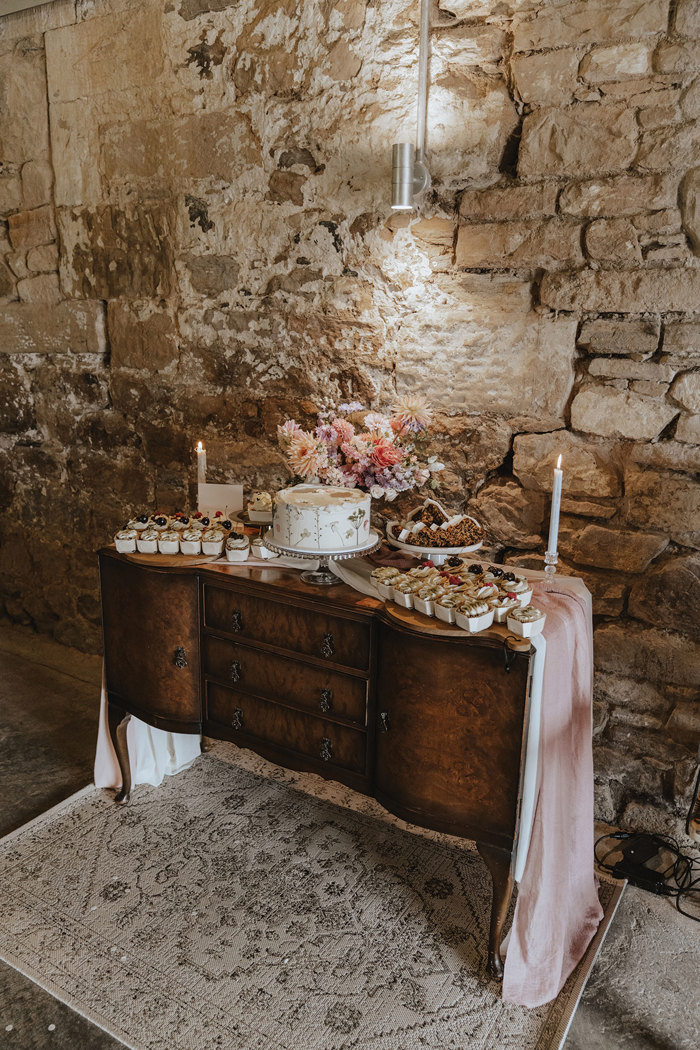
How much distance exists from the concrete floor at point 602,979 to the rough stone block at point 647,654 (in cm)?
69

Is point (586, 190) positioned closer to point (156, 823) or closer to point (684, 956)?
point (684, 956)

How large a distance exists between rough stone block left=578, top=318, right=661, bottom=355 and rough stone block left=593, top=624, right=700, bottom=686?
922mm

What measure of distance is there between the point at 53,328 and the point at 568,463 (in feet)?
8.46

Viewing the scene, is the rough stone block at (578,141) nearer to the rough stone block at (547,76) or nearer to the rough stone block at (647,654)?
the rough stone block at (547,76)

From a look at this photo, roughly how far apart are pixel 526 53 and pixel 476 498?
144 cm

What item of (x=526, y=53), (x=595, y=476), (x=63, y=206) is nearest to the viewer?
(x=526, y=53)

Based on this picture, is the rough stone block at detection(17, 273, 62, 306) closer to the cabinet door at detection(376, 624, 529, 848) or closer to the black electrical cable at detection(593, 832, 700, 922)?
the cabinet door at detection(376, 624, 529, 848)

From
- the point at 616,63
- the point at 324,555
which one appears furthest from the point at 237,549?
the point at 616,63

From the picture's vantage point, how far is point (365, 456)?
2354mm

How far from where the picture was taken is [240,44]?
2824 mm

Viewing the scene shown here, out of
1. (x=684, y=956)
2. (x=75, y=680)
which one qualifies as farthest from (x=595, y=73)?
(x=75, y=680)

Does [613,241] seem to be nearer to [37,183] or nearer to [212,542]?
[212,542]


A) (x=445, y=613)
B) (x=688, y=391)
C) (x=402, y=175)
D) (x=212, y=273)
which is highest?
(x=402, y=175)

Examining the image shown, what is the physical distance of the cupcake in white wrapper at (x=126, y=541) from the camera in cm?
245
